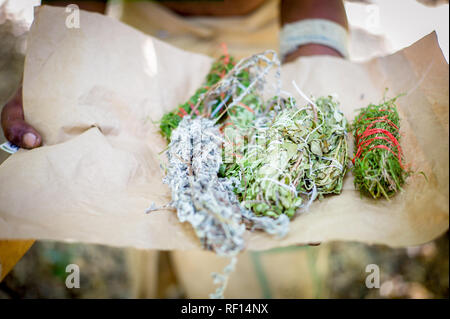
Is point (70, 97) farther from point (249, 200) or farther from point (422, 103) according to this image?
point (422, 103)

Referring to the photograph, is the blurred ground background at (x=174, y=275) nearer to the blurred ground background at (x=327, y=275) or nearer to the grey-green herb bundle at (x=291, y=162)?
the blurred ground background at (x=327, y=275)

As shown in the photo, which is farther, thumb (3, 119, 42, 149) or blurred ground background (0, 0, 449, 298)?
blurred ground background (0, 0, 449, 298)

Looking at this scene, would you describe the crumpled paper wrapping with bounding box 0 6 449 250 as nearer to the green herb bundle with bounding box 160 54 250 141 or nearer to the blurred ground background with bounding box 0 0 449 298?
the green herb bundle with bounding box 160 54 250 141

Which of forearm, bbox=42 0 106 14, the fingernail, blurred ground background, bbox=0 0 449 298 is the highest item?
forearm, bbox=42 0 106 14

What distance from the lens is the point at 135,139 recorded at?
114 cm

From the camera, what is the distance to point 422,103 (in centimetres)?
95

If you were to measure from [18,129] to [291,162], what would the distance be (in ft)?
2.89

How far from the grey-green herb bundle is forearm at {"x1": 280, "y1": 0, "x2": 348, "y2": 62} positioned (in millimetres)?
475

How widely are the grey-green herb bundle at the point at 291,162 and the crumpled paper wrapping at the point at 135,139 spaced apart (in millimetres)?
64

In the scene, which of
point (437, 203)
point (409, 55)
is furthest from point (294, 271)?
point (409, 55)

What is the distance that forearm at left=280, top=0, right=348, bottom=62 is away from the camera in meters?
1.35

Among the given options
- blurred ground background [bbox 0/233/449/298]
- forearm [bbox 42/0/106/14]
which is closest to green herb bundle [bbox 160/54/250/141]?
forearm [bbox 42/0/106/14]

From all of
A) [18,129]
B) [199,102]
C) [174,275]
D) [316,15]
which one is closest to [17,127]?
[18,129]

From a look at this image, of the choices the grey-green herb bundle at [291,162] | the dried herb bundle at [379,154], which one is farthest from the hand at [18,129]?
the dried herb bundle at [379,154]
